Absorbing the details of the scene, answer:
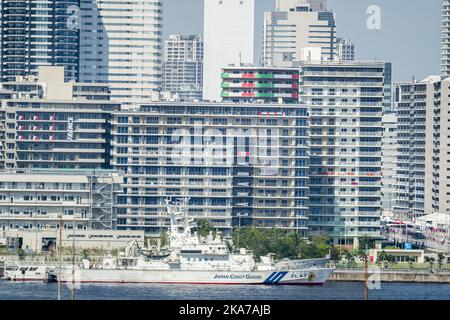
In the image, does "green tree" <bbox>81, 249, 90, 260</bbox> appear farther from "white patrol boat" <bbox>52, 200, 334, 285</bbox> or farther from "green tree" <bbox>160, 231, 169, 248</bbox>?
"green tree" <bbox>160, 231, 169, 248</bbox>

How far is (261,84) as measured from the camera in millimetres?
20703

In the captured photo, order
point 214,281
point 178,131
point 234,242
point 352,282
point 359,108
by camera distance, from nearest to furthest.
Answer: point 214,281 < point 352,282 < point 234,242 < point 178,131 < point 359,108

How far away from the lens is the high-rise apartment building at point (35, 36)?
24.3 metres

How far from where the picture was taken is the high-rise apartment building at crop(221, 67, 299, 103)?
20.0 metres

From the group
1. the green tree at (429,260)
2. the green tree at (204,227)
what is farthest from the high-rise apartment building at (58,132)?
the green tree at (429,260)

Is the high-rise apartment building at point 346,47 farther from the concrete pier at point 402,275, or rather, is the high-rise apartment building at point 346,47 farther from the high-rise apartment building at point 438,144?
the high-rise apartment building at point 438,144

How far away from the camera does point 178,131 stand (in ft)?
56.0

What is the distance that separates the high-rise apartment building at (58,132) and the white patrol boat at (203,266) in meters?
3.84

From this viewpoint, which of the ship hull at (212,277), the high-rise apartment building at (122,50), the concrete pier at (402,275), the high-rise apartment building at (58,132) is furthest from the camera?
the high-rise apartment building at (58,132)

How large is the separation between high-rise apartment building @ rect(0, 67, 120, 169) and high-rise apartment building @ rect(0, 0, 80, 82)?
5725 mm

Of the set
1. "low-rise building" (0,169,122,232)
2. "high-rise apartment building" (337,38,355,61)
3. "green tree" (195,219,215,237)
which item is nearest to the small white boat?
"high-rise apartment building" (337,38,355,61)
